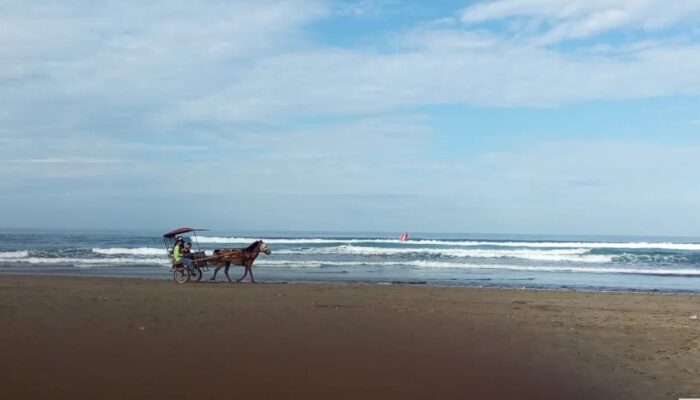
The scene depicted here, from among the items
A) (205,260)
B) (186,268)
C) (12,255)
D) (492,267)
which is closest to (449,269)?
(492,267)

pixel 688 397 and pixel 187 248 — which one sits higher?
pixel 187 248

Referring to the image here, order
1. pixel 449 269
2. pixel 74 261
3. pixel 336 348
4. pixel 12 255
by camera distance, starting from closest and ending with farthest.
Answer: pixel 336 348, pixel 449 269, pixel 74 261, pixel 12 255

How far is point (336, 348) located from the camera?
834 centimetres

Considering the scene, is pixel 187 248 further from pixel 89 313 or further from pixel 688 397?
pixel 688 397

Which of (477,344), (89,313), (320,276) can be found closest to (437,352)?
(477,344)

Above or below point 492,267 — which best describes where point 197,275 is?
above

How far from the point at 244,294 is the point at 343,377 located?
8.82 m

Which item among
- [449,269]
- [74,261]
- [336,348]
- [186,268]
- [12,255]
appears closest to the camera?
[336,348]

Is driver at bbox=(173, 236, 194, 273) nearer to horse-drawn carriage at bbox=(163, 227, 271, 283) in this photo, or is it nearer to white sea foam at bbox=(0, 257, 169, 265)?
horse-drawn carriage at bbox=(163, 227, 271, 283)

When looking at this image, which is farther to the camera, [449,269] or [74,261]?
[74,261]

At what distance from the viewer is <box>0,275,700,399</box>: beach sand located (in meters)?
6.46

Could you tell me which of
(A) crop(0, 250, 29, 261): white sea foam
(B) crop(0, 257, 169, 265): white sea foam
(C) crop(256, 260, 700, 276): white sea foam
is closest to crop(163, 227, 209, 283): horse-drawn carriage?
(C) crop(256, 260, 700, 276): white sea foam

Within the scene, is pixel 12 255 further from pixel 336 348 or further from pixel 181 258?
pixel 336 348

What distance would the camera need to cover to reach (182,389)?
6.24 metres
